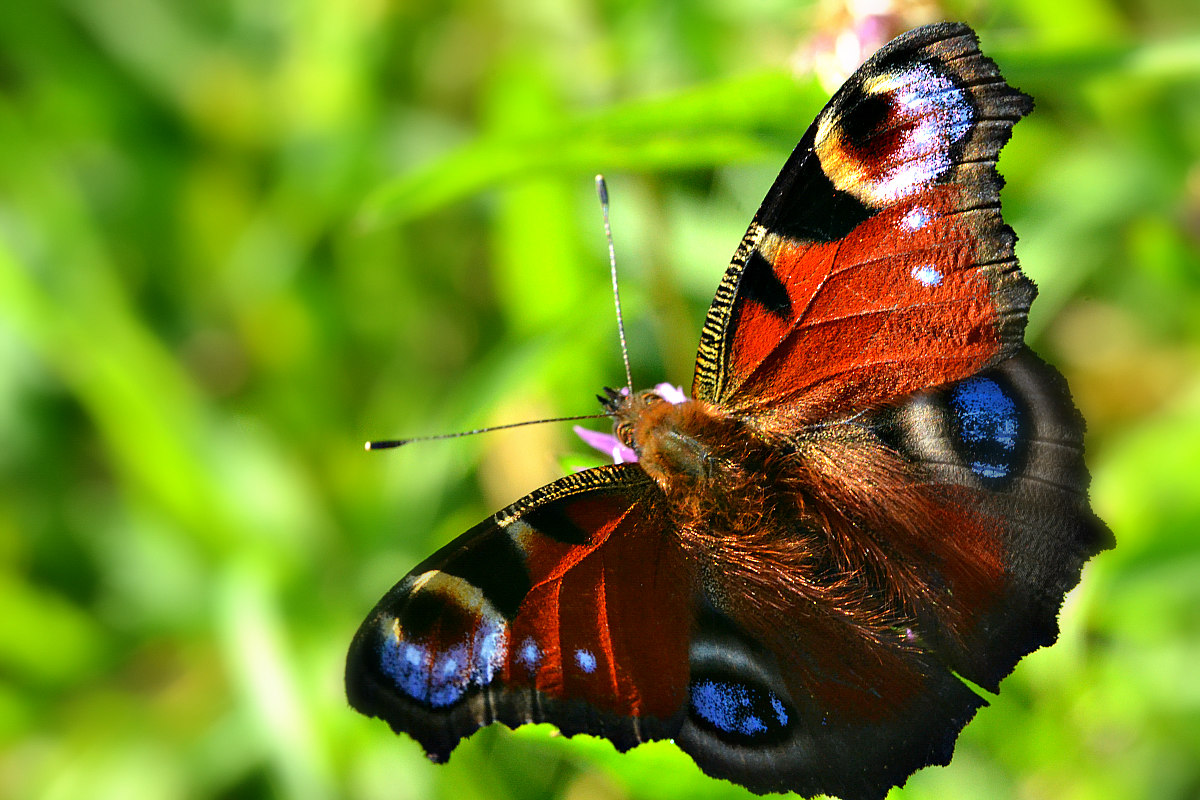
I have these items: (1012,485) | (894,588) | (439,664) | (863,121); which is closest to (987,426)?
(1012,485)

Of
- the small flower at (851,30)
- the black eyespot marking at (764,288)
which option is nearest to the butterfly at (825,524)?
the black eyespot marking at (764,288)

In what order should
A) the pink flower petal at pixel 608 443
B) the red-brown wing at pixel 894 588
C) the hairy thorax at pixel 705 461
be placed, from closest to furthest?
the red-brown wing at pixel 894 588 → the hairy thorax at pixel 705 461 → the pink flower petal at pixel 608 443

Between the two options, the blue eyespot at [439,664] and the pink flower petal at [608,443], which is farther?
the pink flower petal at [608,443]

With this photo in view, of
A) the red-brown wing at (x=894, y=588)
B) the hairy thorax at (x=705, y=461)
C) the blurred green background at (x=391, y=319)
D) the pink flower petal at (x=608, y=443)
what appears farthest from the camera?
the blurred green background at (x=391, y=319)

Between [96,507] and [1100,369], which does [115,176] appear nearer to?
[96,507]

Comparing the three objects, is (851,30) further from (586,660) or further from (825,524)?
(586,660)

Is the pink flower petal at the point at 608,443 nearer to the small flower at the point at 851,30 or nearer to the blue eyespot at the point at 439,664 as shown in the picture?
the blue eyespot at the point at 439,664
